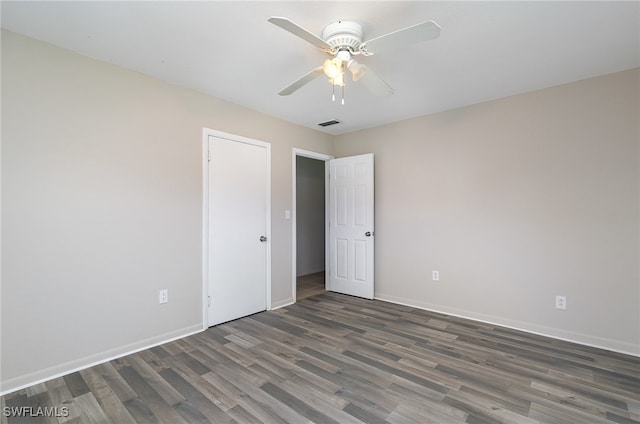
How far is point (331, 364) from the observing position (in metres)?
2.41

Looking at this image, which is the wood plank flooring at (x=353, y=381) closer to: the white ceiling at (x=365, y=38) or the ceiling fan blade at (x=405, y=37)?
the ceiling fan blade at (x=405, y=37)

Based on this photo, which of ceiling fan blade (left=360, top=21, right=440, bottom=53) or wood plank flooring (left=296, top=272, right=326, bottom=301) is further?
wood plank flooring (left=296, top=272, right=326, bottom=301)

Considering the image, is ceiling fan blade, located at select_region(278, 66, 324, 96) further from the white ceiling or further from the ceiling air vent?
the ceiling air vent

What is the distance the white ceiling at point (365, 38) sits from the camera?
71.6 inches

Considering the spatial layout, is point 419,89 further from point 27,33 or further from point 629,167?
point 27,33

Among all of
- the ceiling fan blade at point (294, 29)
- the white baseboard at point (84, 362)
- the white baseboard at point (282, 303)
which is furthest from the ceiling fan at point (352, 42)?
the white baseboard at point (282, 303)

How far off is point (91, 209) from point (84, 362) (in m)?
1.21

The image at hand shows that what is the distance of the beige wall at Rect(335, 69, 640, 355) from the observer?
8.66ft

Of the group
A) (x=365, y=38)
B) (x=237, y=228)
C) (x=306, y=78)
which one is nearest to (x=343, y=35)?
(x=365, y=38)

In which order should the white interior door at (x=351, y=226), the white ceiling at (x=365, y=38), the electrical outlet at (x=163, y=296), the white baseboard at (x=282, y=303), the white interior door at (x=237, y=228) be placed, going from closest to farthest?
the white ceiling at (x=365, y=38), the electrical outlet at (x=163, y=296), the white interior door at (x=237, y=228), the white baseboard at (x=282, y=303), the white interior door at (x=351, y=226)

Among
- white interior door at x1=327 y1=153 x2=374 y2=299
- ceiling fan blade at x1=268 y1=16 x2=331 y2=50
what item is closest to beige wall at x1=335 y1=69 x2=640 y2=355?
white interior door at x1=327 y1=153 x2=374 y2=299

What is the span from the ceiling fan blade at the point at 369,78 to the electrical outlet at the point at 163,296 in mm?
2518

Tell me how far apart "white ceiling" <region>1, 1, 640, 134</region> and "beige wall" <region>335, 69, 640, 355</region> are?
0.38 m

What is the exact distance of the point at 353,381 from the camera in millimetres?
2166
